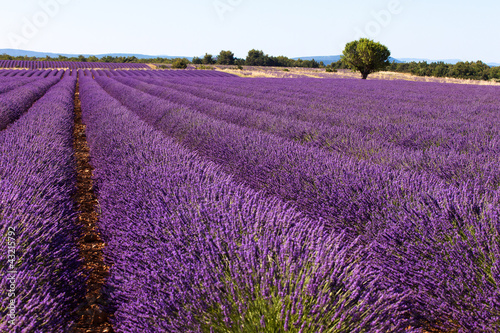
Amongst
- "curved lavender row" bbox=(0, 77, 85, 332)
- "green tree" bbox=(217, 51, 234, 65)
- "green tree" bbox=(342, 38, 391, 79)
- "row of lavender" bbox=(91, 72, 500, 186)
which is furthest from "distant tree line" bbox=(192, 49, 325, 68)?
"curved lavender row" bbox=(0, 77, 85, 332)

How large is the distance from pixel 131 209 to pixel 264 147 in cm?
193

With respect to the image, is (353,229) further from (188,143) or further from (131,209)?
(188,143)

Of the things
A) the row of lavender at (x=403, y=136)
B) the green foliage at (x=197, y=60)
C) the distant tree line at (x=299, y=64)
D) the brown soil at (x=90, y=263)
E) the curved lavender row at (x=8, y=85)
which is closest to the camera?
the brown soil at (x=90, y=263)

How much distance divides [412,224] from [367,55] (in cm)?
3293

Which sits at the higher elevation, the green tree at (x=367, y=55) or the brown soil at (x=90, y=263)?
the green tree at (x=367, y=55)

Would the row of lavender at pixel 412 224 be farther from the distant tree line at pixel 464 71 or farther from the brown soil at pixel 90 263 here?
the distant tree line at pixel 464 71

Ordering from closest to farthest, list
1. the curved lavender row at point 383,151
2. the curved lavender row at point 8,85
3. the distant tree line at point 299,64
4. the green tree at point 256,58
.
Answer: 1. the curved lavender row at point 383,151
2. the curved lavender row at point 8,85
3. the distant tree line at point 299,64
4. the green tree at point 256,58

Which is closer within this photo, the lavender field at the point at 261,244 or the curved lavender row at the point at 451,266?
the lavender field at the point at 261,244

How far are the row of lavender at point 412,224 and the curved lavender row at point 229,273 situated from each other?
0.49 feet

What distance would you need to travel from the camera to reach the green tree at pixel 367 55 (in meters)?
31.0

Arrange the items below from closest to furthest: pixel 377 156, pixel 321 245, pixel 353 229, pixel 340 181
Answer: pixel 321 245
pixel 353 229
pixel 340 181
pixel 377 156

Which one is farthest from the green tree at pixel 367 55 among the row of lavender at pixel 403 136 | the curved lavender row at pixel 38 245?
the curved lavender row at pixel 38 245

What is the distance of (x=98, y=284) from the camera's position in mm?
2133

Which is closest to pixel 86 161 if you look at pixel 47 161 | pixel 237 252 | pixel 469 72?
pixel 47 161
